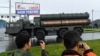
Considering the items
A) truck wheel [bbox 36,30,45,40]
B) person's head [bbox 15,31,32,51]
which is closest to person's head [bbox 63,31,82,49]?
person's head [bbox 15,31,32,51]

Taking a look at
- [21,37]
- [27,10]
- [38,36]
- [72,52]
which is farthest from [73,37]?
[27,10]

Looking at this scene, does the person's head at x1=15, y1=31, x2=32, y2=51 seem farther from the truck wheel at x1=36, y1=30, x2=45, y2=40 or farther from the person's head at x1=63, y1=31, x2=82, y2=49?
the truck wheel at x1=36, y1=30, x2=45, y2=40

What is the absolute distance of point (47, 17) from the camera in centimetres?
3056

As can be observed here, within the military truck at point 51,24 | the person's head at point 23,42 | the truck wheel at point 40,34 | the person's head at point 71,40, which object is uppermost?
the person's head at point 71,40

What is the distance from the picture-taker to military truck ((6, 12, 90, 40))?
30.5m

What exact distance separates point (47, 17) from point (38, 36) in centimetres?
179

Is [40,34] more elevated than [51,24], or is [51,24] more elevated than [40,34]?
[51,24]

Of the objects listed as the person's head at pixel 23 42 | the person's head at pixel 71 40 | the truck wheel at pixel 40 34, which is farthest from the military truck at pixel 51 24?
the person's head at pixel 71 40

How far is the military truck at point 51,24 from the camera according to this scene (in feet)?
100

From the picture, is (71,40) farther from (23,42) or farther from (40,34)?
(40,34)

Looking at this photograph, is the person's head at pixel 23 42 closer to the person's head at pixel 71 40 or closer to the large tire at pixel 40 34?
the person's head at pixel 71 40

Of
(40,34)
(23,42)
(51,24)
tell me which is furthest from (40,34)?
(23,42)

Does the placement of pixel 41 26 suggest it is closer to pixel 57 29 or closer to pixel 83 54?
pixel 57 29

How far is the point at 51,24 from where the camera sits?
30.5 metres
